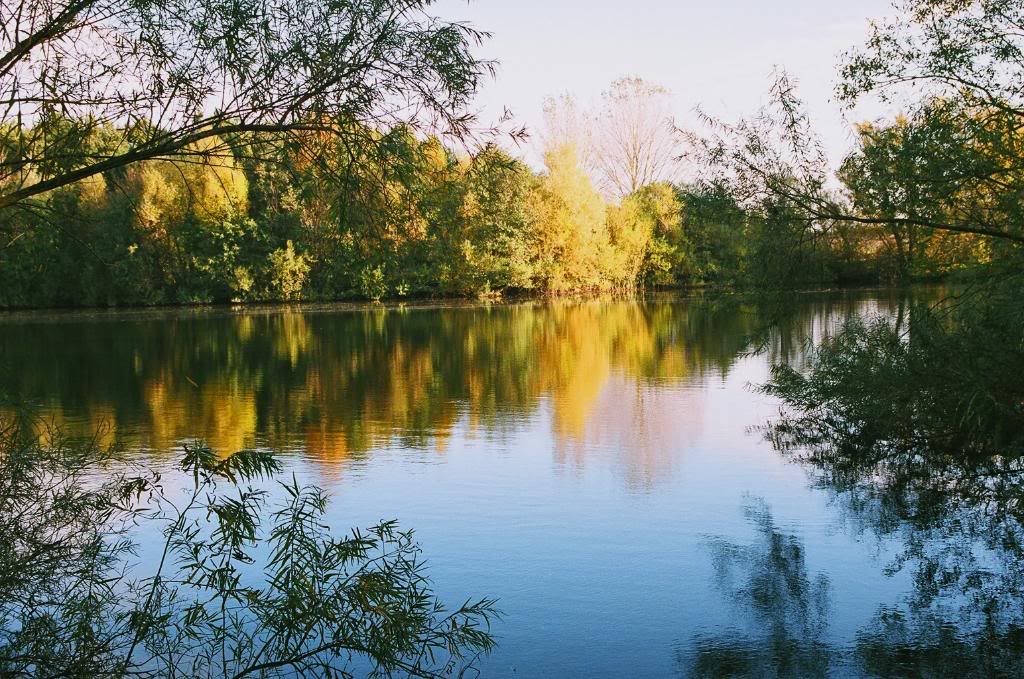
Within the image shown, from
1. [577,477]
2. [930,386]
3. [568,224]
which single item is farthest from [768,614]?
[568,224]

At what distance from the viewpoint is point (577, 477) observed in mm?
11547

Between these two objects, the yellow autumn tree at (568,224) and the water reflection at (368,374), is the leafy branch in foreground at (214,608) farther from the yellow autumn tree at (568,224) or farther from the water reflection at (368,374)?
the yellow autumn tree at (568,224)

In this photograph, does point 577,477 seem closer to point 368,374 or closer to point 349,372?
point 368,374

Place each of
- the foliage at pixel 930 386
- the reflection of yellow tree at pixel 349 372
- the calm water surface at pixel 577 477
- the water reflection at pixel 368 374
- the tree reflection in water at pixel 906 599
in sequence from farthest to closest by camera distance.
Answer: the reflection of yellow tree at pixel 349 372 < the water reflection at pixel 368 374 < the foliage at pixel 930 386 < the calm water surface at pixel 577 477 < the tree reflection in water at pixel 906 599

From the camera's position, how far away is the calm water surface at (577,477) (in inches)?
267

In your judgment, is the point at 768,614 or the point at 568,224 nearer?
the point at 768,614

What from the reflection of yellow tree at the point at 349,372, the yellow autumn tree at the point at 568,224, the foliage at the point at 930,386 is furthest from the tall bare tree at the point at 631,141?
the foliage at the point at 930,386

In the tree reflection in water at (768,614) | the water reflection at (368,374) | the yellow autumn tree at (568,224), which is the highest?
the yellow autumn tree at (568,224)

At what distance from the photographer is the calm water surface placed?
6.77m

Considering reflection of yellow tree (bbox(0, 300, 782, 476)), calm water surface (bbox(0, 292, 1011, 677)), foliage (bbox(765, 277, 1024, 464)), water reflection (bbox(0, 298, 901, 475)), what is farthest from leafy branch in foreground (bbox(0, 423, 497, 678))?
foliage (bbox(765, 277, 1024, 464))

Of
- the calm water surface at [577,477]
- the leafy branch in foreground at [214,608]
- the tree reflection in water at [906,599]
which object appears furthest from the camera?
the calm water surface at [577,477]

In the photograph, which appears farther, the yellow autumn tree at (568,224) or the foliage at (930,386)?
the yellow autumn tree at (568,224)

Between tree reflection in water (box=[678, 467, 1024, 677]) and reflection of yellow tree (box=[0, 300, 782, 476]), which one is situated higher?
reflection of yellow tree (box=[0, 300, 782, 476])

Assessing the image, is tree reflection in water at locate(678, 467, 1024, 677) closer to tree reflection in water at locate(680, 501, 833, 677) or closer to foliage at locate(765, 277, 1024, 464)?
tree reflection in water at locate(680, 501, 833, 677)
